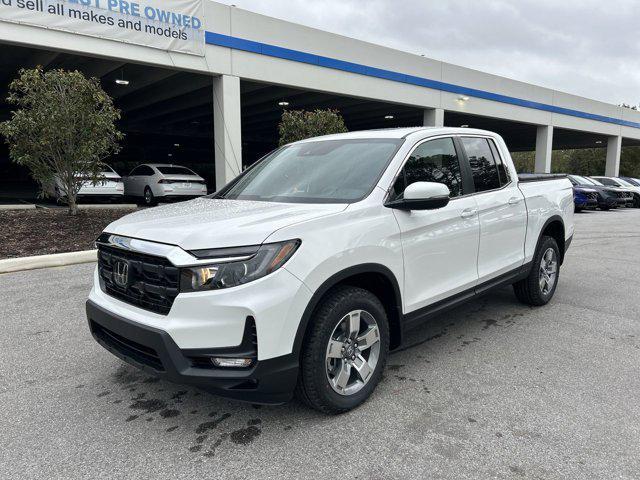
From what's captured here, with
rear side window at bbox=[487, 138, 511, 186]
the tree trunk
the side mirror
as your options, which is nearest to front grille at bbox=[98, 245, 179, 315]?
the side mirror

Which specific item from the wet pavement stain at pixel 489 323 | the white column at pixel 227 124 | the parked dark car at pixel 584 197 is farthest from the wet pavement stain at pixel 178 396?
the parked dark car at pixel 584 197

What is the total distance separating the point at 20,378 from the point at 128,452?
1.50 meters

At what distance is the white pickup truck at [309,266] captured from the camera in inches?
98.3

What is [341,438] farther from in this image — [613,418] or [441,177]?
[441,177]

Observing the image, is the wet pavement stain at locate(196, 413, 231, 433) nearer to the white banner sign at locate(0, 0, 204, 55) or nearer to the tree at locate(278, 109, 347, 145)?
the tree at locate(278, 109, 347, 145)

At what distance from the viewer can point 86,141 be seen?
9.77 metres

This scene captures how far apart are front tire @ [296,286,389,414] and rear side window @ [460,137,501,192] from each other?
1.77 metres

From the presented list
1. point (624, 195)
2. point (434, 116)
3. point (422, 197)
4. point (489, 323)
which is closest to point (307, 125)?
point (434, 116)

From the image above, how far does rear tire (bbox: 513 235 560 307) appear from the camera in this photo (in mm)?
4988

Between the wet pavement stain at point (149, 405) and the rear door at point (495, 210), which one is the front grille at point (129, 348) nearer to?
the wet pavement stain at point (149, 405)

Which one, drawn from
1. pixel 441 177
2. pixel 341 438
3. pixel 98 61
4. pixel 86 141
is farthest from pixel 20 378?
pixel 98 61

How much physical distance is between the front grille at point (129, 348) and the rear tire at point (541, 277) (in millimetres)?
3851

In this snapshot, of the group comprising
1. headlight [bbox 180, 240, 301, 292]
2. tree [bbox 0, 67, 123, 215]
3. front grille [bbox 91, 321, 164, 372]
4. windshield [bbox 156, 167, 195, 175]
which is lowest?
front grille [bbox 91, 321, 164, 372]

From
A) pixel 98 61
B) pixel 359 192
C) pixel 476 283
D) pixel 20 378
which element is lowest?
pixel 20 378
